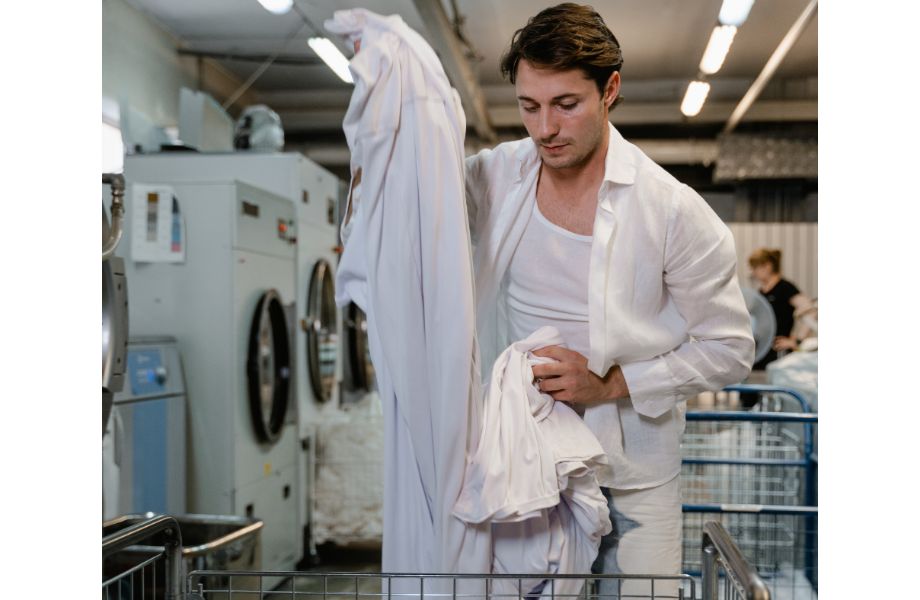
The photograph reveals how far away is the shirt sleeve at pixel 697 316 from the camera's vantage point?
1626 mm

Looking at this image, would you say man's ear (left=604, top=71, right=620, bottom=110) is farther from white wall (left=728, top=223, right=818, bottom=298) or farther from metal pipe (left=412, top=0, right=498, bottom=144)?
white wall (left=728, top=223, right=818, bottom=298)

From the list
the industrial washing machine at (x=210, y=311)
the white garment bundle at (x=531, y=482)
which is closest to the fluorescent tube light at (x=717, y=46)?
the industrial washing machine at (x=210, y=311)

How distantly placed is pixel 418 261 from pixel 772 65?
5.98m

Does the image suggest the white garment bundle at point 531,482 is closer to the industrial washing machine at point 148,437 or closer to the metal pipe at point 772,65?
the industrial washing machine at point 148,437

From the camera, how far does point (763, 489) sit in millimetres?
3900

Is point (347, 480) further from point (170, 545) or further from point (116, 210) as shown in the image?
point (170, 545)

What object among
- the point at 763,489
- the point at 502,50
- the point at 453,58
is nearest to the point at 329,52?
the point at 453,58

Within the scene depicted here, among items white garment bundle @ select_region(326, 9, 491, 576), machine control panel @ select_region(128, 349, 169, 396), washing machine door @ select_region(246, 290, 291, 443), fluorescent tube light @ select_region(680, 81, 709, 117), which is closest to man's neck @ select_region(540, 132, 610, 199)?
white garment bundle @ select_region(326, 9, 491, 576)

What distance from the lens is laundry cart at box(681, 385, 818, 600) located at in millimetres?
2957

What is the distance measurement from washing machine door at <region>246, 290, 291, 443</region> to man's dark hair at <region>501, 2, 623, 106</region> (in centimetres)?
247

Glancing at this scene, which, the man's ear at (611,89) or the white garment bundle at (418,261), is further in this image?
the man's ear at (611,89)

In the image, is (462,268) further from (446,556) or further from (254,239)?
(254,239)
